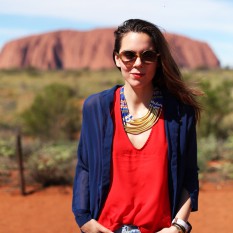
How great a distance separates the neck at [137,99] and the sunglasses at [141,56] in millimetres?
127

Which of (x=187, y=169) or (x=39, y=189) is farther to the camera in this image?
(x=39, y=189)

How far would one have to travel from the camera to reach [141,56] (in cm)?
180

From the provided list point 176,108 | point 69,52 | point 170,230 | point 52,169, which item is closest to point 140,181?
point 170,230

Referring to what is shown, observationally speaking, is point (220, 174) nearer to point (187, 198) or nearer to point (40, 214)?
point (40, 214)

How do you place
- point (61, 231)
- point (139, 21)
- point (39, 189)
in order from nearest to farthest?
1. point (139, 21)
2. point (61, 231)
3. point (39, 189)

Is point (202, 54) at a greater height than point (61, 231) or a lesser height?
lesser

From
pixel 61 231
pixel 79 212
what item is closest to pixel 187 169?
pixel 79 212

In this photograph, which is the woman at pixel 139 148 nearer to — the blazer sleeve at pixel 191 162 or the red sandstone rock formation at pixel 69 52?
the blazer sleeve at pixel 191 162

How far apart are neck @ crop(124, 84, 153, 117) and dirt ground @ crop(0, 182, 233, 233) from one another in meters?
4.36

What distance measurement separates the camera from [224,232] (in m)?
6.01

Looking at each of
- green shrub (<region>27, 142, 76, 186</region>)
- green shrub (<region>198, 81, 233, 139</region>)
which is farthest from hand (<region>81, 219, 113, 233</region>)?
green shrub (<region>198, 81, 233, 139</region>)

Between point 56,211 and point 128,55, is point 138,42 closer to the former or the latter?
point 128,55

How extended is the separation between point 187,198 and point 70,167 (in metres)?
6.59

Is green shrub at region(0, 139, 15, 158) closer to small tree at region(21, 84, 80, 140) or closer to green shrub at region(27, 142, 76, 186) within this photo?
green shrub at region(27, 142, 76, 186)
